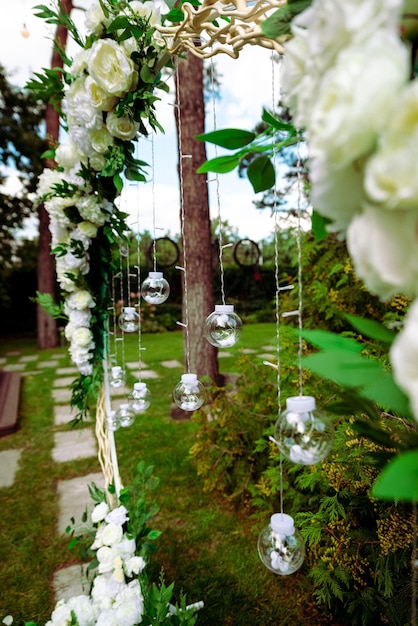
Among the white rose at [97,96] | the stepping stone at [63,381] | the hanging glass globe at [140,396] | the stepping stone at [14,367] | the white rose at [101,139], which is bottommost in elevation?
the stepping stone at [63,381]

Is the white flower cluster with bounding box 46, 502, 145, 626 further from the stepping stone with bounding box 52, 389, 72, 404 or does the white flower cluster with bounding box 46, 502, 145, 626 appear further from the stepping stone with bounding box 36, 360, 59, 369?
the stepping stone with bounding box 36, 360, 59, 369

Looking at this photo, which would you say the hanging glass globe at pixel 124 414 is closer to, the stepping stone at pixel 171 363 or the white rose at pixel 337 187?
the white rose at pixel 337 187

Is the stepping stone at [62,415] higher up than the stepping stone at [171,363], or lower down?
lower down

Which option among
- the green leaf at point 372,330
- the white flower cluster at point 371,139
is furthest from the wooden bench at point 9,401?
the white flower cluster at point 371,139

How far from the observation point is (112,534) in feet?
5.14

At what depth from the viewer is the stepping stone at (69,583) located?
201 cm

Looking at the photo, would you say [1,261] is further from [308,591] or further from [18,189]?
[308,591]

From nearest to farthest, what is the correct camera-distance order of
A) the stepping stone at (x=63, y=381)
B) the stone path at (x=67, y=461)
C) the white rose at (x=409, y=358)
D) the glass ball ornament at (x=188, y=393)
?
the white rose at (x=409, y=358) → the glass ball ornament at (x=188, y=393) → the stone path at (x=67, y=461) → the stepping stone at (x=63, y=381)

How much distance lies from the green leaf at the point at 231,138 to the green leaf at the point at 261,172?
7 centimetres

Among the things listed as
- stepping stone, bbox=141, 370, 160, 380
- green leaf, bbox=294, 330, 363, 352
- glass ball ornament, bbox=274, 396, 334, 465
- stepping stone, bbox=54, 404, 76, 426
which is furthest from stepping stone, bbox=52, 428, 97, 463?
green leaf, bbox=294, 330, 363, 352

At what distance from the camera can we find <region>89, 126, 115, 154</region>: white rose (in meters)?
1.43

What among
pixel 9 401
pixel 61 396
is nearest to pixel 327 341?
pixel 9 401

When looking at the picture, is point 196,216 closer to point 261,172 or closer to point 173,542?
point 173,542

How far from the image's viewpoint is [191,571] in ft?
6.89
